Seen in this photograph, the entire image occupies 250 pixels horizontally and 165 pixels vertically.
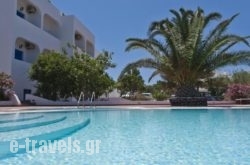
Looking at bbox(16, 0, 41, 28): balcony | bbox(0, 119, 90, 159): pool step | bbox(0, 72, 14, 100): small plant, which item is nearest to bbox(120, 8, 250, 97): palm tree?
bbox(0, 72, 14, 100): small plant

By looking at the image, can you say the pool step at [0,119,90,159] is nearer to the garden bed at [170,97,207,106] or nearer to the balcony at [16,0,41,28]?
the garden bed at [170,97,207,106]

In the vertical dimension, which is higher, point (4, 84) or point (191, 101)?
point (4, 84)

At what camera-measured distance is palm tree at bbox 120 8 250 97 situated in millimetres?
22562

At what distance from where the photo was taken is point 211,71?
77.2 ft

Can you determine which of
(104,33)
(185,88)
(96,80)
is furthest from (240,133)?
(104,33)

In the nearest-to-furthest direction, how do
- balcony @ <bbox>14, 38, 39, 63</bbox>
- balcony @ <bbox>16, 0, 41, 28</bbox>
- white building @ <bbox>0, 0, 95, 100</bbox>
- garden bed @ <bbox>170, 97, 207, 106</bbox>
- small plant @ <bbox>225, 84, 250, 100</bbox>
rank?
garden bed @ <bbox>170, 97, 207, 106</bbox> < white building @ <bbox>0, 0, 95, 100</bbox> < small plant @ <bbox>225, 84, 250, 100</bbox> < balcony @ <bbox>14, 38, 39, 63</bbox> < balcony @ <bbox>16, 0, 41, 28</bbox>

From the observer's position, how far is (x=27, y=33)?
27422 mm

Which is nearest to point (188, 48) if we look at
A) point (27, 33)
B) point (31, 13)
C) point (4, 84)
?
point (4, 84)

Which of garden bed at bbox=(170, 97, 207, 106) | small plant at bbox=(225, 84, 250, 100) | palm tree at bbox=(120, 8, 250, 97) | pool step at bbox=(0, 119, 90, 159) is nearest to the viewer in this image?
pool step at bbox=(0, 119, 90, 159)

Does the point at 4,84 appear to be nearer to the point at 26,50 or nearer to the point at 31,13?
the point at 26,50

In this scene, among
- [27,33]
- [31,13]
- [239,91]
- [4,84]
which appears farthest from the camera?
[31,13]

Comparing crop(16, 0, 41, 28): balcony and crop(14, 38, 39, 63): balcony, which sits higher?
crop(16, 0, 41, 28): balcony

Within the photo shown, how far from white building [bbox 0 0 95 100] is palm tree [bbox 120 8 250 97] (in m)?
8.58

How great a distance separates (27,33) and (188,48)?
513 inches
